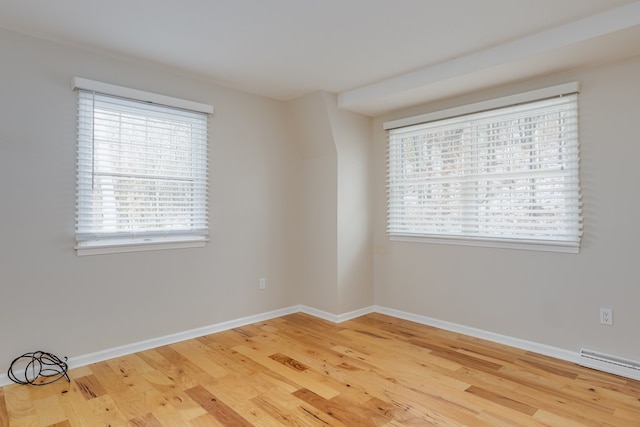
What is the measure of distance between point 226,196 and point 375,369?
2086 mm

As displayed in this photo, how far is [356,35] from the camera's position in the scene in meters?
2.64

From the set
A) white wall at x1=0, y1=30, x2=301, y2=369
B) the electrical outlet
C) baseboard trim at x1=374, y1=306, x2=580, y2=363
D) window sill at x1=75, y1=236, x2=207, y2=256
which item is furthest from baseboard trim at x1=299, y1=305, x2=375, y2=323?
the electrical outlet

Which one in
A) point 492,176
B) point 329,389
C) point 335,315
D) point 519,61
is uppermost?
point 519,61

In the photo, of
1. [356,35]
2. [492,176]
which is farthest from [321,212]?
[356,35]

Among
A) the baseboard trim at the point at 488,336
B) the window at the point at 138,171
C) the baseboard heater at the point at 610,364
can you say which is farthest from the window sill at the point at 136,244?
the baseboard heater at the point at 610,364

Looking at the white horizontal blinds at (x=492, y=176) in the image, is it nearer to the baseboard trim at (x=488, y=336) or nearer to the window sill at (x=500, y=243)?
the window sill at (x=500, y=243)

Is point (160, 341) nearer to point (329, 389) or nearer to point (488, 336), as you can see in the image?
point (329, 389)

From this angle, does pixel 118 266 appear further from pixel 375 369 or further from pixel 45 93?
pixel 375 369

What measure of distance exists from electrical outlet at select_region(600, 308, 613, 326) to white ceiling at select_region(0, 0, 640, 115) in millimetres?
1804

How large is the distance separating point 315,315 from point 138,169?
232 cm

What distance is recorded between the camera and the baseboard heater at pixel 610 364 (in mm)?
2643

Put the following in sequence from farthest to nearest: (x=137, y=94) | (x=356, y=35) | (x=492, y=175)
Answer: (x=492, y=175), (x=137, y=94), (x=356, y=35)

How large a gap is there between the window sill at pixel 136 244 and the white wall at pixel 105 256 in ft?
0.17

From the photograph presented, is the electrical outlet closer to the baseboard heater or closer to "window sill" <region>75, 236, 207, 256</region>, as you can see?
the baseboard heater
